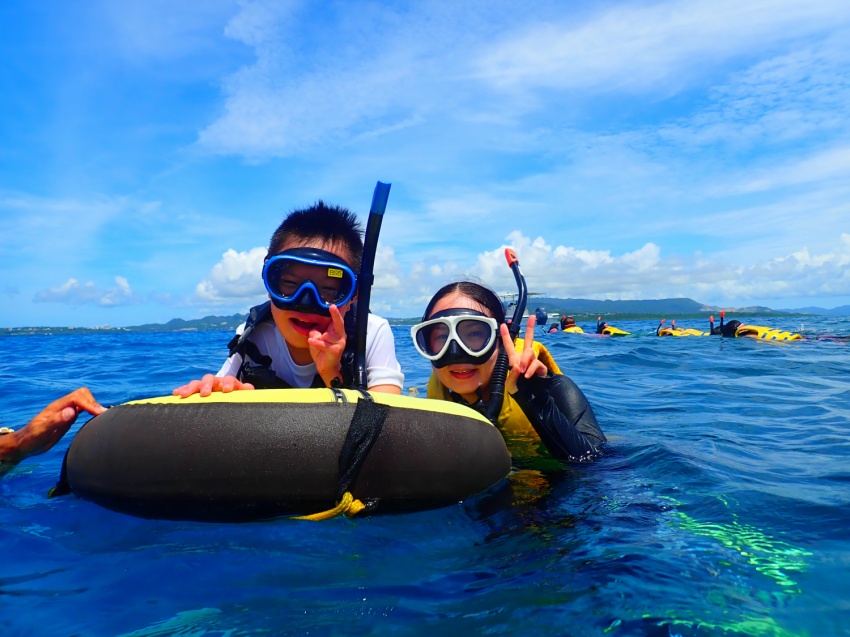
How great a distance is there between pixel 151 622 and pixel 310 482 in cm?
71

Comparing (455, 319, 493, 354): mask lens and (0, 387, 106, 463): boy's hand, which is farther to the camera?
(455, 319, 493, 354): mask lens

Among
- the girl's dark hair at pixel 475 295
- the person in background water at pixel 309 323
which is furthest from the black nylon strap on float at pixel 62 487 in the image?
the girl's dark hair at pixel 475 295

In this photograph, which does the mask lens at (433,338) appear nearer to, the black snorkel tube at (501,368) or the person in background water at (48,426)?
the black snorkel tube at (501,368)

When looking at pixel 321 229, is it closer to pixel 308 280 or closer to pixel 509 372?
pixel 308 280

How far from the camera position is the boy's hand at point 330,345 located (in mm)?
2900

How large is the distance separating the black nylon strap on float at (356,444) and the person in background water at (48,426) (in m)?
1.50

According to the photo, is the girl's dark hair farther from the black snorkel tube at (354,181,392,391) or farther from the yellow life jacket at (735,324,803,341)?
the yellow life jacket at (735,324,803,341)

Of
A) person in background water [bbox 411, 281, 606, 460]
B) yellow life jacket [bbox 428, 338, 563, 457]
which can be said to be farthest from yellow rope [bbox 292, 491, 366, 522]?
yellow life jacket [bbox 428, 338, 563, 457]

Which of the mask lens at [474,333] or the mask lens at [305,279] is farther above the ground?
the mask lens at [305,279]

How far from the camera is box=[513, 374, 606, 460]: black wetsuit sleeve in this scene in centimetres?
341

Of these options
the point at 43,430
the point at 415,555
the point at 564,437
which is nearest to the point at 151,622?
the point at 415,555

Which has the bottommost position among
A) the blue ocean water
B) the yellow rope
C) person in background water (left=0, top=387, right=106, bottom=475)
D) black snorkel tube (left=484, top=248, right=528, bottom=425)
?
the blue ocean water

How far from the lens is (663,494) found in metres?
2.96

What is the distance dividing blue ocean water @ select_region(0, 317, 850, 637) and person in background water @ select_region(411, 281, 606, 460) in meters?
0.21
